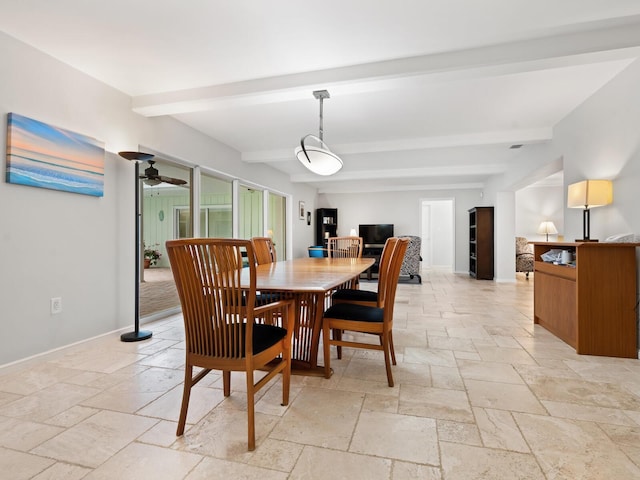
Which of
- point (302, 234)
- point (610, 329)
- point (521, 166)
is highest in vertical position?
point (521, 166)

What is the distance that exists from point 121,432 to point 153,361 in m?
1.03

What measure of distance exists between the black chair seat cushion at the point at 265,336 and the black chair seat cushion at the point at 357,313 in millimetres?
505

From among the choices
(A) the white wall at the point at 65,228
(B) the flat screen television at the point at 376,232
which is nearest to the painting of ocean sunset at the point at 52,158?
(A) the white wall at the point at 65,228

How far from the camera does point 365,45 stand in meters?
2.53

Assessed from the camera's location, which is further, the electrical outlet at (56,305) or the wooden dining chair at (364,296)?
the electrical outlet at (56,305)

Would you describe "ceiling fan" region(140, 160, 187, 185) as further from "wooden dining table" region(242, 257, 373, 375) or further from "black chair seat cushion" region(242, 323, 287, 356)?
"black chair seat cushion" region(242, 323, 287, 356)

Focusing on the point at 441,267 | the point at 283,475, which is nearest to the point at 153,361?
the point at 283,475

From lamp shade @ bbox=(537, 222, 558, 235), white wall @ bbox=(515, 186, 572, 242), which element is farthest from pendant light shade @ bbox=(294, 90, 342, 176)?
white wall @ bbox=(515, 186, 572, 242)

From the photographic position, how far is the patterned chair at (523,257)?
7.85 m

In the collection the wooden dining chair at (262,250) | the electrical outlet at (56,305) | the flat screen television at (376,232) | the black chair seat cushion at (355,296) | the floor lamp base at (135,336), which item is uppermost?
the flat screen television at (376,232)

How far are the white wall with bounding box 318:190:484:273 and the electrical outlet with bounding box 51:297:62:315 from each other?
7.87 m

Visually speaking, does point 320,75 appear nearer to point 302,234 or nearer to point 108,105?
point 108,105

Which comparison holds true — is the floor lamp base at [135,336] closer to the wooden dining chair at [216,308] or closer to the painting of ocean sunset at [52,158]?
the painting of ocean sunset at [52,158]

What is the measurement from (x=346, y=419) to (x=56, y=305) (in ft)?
8.30
